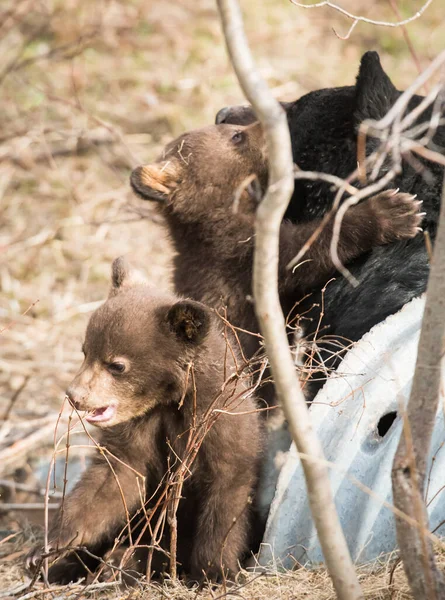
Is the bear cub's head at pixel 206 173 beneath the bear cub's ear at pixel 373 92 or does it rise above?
beneath

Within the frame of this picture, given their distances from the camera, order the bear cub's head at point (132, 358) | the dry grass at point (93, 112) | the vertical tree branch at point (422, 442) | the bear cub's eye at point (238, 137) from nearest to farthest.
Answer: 1. the vertical tree branch at point (422, 442)
2. the bear cub's head at point (132, 358)
3. the bear cub's eye at point (238, 137)
4. the dry grass at point (93, 112)

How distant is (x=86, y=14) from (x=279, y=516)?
8.78 meters

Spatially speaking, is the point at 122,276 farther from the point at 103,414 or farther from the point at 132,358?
the point at 103,414

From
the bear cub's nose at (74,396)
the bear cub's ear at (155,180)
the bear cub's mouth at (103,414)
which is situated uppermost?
the bear cub's ear at (155,180)

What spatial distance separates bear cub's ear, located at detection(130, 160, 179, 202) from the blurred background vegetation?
1976 mm

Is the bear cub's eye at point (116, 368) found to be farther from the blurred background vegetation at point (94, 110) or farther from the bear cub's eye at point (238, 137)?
the blurred background vegetation at point (94, 110)

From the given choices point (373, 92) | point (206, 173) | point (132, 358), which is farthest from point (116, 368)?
point (373, 92)

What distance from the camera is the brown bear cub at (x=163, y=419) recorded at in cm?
387

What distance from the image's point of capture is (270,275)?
2.44m

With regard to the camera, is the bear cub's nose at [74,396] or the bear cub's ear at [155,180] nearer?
the bear cub's nose at [74,396]

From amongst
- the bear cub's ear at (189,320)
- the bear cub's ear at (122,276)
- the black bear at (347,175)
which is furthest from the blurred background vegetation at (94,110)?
the bear cub's ear at (189,320)

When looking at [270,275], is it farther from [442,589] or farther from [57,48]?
[57,48]

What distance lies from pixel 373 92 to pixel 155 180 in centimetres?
128

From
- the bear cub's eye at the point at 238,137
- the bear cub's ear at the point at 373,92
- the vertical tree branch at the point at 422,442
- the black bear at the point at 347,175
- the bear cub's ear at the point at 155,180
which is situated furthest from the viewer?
the bear cub's eye at the point at 238,137
